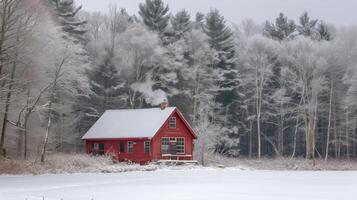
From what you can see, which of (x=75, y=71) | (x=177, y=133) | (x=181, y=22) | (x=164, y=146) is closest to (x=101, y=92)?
(x=75, y=71)

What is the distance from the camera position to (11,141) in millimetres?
45844

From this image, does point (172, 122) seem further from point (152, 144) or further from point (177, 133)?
point (152, 144)

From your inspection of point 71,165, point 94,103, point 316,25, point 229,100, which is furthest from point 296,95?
point 71,165

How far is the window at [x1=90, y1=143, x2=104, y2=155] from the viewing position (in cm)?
5521

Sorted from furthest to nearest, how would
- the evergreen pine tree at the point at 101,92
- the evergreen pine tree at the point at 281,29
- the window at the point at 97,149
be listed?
1. the evergreen pine tree at the point at 281,29
2. the evergreen pine tree at the point at 101,92
3. the window at the point at 97,149

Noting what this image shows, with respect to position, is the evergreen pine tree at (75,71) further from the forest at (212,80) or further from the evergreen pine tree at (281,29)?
the evergreen pine tree at (281,29)

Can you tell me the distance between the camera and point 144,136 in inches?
2064

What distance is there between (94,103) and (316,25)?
3533cm

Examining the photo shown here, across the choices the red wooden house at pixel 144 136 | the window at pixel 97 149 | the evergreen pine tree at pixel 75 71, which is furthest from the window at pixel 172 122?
the evergreen pine tree at pixel 75 71

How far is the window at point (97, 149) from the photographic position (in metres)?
55.2

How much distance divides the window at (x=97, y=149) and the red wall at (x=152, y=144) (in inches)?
12.4

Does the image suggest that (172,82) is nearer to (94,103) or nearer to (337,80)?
(94,103)

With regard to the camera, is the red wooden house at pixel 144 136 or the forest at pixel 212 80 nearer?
the red wooden house at pixel 144 136

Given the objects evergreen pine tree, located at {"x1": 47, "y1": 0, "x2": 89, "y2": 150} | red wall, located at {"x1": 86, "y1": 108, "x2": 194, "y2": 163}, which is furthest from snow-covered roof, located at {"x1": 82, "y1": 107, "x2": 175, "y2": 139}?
evergreen pine tree, located at {"x1": 47, "y1": 0, "x2": 89, "y2": 150}
